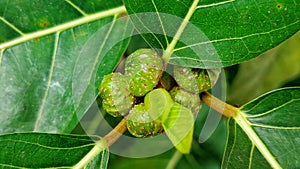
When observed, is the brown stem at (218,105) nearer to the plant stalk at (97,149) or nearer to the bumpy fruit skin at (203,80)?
the bumpy fruit skin at (203,80)

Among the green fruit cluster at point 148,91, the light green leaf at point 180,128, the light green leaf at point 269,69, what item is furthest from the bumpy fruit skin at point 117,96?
the light green leaf at point 269,69

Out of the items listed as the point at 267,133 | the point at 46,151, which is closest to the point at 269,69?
the point at 267,133

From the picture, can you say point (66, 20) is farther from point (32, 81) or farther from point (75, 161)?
point (75, 161)

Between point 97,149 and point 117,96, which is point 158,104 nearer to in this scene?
point 117,96

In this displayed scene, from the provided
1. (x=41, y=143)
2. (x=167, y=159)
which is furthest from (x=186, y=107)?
(x=167, y=159)

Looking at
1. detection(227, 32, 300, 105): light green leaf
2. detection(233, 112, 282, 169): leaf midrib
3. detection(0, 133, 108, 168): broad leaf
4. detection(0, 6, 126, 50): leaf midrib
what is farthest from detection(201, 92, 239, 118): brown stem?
detection(227, 32, 300, 105): light green leaf

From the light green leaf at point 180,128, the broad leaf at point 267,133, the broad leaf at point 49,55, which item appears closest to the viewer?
the light green leaf at point 180,128

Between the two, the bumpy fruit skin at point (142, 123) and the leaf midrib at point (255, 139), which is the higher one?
the bumpy fruit skin at point (142, 123)
